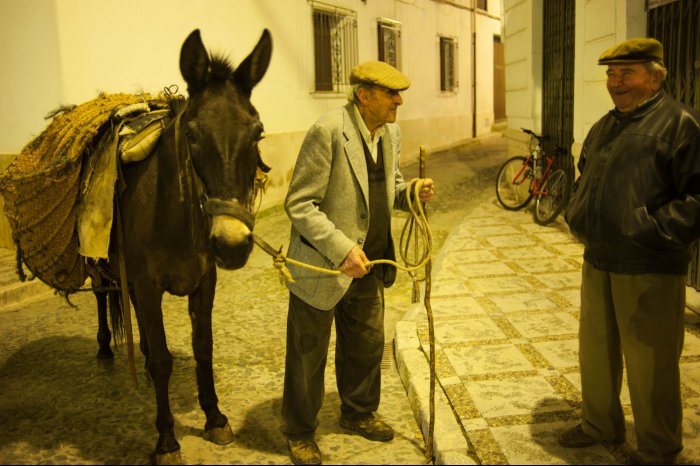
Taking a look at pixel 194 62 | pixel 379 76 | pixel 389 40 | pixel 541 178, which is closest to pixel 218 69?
pixel 194 62

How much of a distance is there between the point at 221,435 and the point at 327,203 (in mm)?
1456

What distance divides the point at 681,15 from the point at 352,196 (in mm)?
4057

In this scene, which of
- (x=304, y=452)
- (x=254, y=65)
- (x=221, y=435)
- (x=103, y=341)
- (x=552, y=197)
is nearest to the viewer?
(x=254, y=65)

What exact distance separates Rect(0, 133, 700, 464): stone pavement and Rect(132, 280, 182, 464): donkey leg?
143 mm

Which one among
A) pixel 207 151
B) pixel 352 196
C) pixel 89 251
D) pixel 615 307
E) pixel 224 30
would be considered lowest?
pixel 615 307

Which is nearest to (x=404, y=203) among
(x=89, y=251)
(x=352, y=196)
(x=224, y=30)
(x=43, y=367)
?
(x=352, y=196)

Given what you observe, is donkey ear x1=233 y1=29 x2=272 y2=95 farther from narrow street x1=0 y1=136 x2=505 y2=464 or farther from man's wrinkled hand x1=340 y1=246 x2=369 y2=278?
narrow street x1=0 y1=136 x2=505 y2=464

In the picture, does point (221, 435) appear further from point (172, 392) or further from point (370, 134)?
point (370, 134)

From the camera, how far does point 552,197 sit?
28.9 feet

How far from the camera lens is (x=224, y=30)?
30.9ft

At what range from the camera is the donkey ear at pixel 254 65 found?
10.3 ft

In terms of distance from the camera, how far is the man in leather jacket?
2.76 meters

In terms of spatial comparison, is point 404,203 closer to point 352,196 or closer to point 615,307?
point 352,196

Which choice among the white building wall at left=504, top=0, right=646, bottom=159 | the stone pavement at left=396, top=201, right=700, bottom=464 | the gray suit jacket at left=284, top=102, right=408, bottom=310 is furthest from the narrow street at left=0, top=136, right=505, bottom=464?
the white building wall at left=504, top=0, right=646, bottom=159
